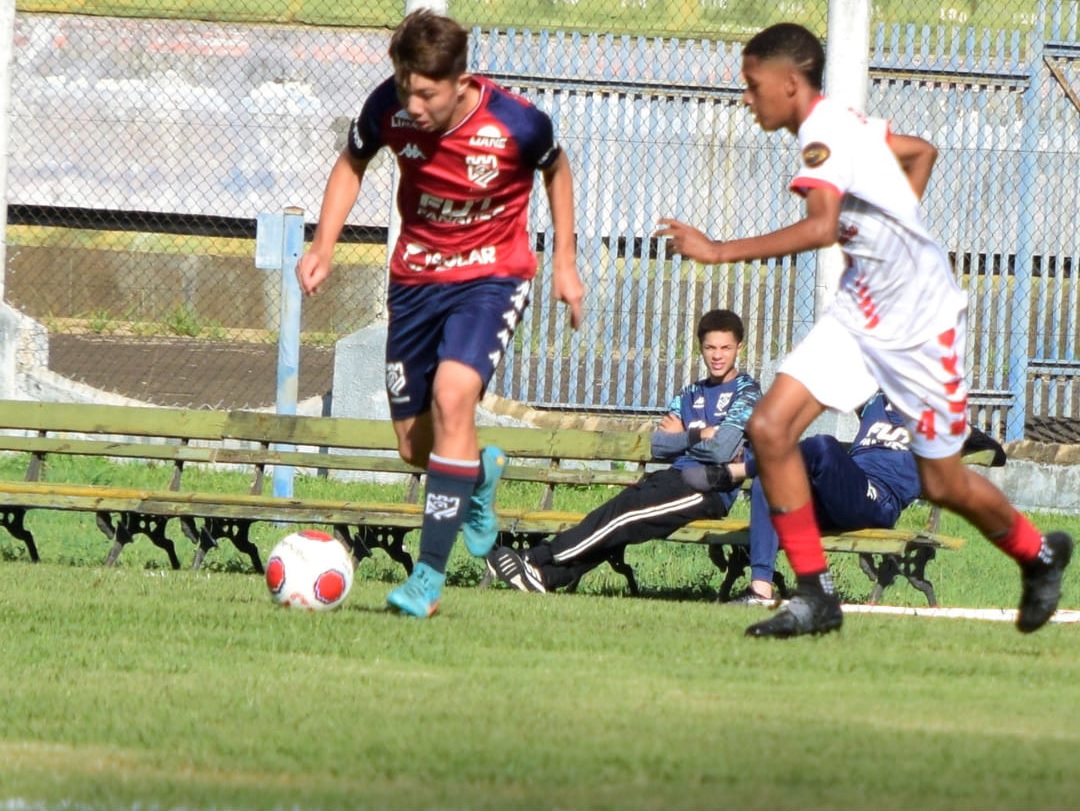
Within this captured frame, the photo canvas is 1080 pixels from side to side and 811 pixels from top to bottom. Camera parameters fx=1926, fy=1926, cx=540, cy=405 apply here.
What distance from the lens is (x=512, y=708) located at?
480 centimetres

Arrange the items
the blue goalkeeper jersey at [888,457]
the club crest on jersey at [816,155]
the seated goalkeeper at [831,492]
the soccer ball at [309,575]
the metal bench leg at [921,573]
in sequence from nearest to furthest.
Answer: the club crest on jersey at [816,155], the soccer ball at [309,575], the seated goalkeeper at [831,492], the blue goalkeeper jersey at [888,457], the metal bench leg at [921,573]

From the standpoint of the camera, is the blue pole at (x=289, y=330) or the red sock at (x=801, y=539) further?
the blue pole at (x=289, y=330)

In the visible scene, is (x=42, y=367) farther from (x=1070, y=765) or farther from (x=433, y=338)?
(x=1070, y=765)

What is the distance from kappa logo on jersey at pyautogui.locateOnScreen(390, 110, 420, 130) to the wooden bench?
8.68 feet

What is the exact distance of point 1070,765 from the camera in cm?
426

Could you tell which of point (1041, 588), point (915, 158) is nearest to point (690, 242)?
point (915, 158)

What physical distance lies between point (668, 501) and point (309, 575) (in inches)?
88.0

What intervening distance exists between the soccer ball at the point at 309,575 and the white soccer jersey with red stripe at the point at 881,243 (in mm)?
2070

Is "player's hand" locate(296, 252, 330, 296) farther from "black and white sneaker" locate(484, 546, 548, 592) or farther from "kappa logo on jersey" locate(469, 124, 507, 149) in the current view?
"black and white sneaker" locate(484, 546, 548, 592)

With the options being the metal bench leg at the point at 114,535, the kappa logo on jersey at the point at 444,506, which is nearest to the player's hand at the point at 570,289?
the kappa logo on jersey at the point at 444,506

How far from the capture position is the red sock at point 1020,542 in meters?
6.55

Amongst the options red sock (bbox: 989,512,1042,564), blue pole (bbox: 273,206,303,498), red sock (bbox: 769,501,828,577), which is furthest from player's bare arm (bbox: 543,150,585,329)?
blue pole (bbox: 273,206,303,498)

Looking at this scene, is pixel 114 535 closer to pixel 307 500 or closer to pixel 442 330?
pixel 307 500

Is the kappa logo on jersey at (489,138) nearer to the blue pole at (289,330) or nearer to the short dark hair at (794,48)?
the short dark hair at (794,48)
